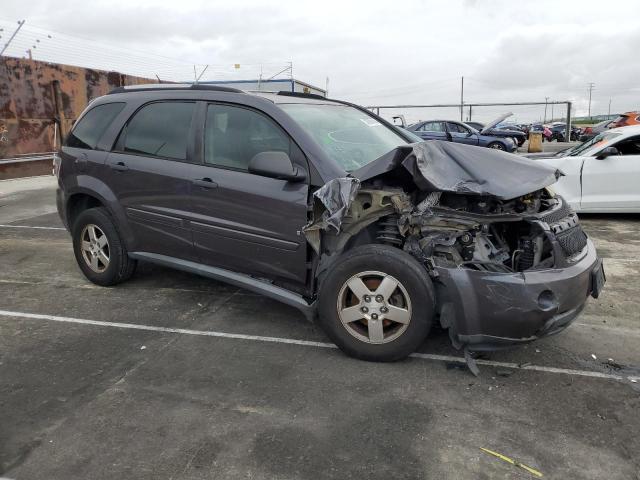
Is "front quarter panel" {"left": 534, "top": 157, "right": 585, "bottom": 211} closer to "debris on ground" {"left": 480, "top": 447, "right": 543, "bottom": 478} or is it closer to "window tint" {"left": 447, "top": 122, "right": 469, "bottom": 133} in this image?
"debris on ground" {"left": 480, "top": 447, "right": 543, "bottom": 478}

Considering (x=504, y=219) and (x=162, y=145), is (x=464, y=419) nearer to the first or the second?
(x=504, y=219)

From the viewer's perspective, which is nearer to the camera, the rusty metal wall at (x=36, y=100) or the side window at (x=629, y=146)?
the side window at (x=629, y=146)

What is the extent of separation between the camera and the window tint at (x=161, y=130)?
4289mm

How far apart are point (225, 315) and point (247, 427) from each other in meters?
1.64

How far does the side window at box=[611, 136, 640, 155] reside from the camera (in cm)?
774

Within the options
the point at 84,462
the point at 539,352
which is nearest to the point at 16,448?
the point at 84,462

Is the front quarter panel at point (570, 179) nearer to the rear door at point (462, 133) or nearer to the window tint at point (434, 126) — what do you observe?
the rear door at point (462, 133)

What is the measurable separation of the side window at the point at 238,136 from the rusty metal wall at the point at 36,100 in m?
11.7

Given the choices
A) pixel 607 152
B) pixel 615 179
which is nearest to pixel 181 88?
pixel 607 152

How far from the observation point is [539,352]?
3674 millimetres

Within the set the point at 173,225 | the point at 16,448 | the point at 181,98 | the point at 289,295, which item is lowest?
the point at 16,448

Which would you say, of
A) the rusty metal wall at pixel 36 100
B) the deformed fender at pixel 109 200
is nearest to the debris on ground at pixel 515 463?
the deformed fender at pixel 109 200

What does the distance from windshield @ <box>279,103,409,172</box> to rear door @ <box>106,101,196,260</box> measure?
981 millimetres

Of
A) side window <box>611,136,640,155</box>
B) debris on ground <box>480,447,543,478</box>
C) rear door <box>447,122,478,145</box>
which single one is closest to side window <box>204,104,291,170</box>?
debris on ground <box>480,447,543,478</box>
